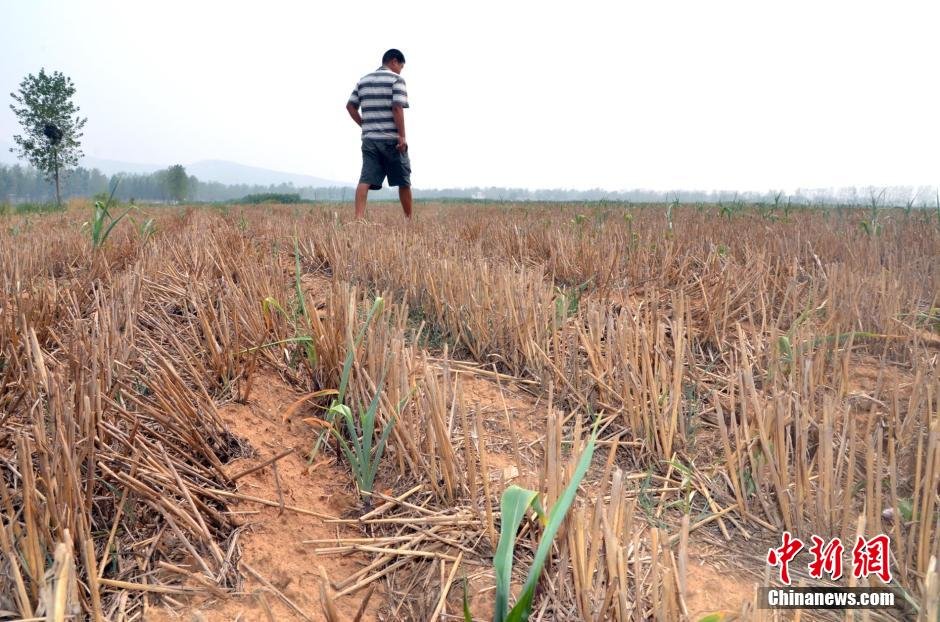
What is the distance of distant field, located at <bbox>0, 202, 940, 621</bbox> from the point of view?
3.17 ft

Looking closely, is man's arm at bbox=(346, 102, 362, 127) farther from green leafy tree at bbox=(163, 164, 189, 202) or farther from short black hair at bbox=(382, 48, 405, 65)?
green leafy tree at bbox=(163, 164, 189, 202)

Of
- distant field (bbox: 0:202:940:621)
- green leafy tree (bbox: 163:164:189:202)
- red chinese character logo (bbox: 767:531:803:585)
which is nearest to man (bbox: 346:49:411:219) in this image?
distant field (bbox: 0:202:940:621)

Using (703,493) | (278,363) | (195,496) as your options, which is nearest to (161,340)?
(278,363)

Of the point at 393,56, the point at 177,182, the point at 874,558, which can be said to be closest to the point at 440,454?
the point at 874,558

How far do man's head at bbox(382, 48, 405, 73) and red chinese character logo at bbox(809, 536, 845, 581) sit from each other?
5.35 m

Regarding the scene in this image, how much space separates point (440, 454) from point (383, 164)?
15.8 feet

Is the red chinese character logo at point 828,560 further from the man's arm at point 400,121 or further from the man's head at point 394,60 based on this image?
the man's head at point 394,60

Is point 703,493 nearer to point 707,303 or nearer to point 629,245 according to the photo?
point 707,303

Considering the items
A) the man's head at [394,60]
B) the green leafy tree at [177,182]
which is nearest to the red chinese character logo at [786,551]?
the man's head at [394,60]

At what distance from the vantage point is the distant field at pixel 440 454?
38.0 inches

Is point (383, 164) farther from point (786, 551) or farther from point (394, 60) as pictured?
point (786, 551)

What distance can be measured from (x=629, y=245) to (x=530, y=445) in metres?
2.15

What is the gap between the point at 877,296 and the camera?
2.35 metres

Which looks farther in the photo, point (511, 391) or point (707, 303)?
point (707, 303)
